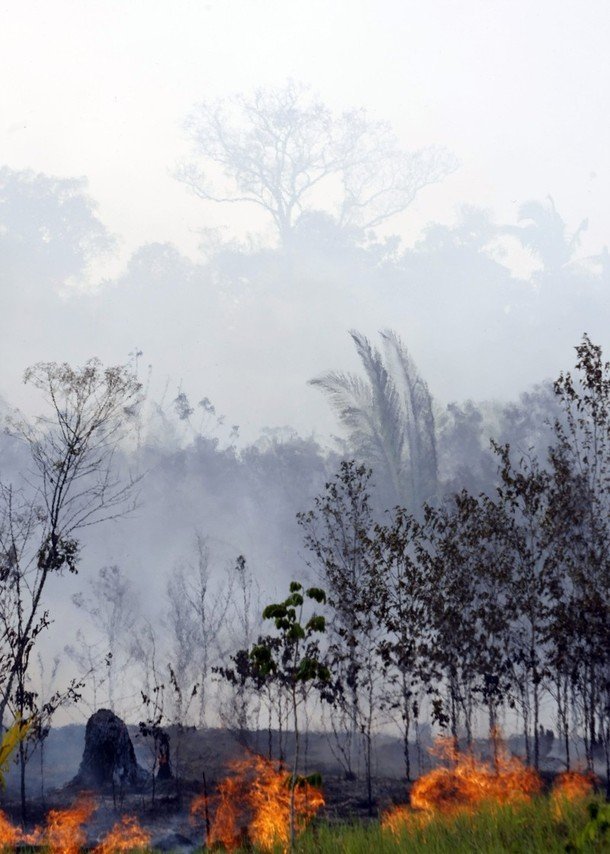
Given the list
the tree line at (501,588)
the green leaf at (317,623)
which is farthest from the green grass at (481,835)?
the tree line at (501,588)

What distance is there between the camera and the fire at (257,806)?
68.2 ft

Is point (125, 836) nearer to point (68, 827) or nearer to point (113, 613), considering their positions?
point (68, 827)

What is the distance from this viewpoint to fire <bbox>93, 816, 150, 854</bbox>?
80.7 ft

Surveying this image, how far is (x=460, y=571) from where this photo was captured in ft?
106

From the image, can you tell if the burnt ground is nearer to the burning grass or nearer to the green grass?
the burning grass

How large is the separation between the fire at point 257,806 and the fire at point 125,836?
2.01m

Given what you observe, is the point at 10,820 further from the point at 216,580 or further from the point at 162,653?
the point at 216,580

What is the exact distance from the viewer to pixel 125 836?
2811cm

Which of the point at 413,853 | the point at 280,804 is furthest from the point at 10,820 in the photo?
the point at 413,853

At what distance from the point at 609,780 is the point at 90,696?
3891cm

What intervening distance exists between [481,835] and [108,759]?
22.9m

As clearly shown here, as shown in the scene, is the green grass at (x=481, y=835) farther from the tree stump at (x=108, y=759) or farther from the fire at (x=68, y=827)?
the tree stump at (x=108, y=759)

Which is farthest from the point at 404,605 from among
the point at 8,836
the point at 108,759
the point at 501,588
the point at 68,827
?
the point at 108,759

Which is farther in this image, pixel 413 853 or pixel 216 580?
pixel 216 580
